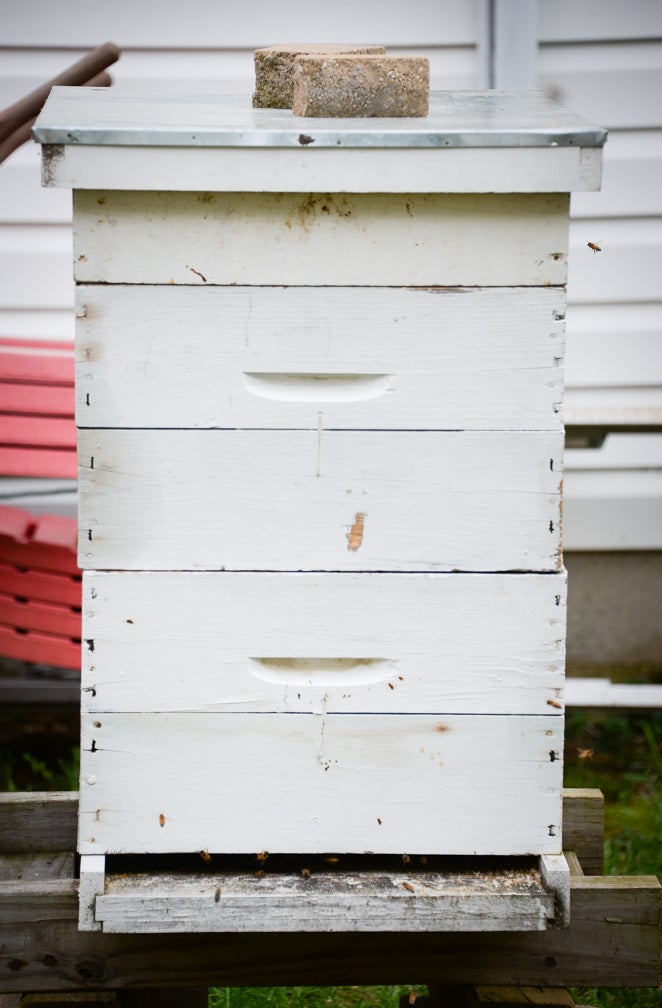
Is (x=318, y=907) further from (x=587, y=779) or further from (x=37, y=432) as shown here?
(x=587, y=779)

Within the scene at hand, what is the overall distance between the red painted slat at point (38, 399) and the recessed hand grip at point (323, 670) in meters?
1.53

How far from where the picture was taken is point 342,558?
1.56m

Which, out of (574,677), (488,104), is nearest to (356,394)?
(488,104)

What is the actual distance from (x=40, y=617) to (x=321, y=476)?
165cm

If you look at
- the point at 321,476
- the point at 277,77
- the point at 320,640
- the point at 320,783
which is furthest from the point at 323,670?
the point at 277,77

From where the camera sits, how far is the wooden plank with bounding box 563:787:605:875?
6.61ft

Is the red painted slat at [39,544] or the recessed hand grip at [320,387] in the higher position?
the recessed hand grip at [320,387]

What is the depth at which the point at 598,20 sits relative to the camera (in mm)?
3637

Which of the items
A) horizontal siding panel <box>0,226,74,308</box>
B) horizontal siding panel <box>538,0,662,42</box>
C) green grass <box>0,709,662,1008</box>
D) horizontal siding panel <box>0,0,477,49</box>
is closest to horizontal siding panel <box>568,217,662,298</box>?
horizontal siding panel <box>538,0,662,42</box>

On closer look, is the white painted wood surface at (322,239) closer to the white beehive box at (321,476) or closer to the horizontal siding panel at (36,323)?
the white beehive box at (321,476)

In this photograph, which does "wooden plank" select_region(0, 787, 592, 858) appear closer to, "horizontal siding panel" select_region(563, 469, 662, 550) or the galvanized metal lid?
the galvanized metal lid

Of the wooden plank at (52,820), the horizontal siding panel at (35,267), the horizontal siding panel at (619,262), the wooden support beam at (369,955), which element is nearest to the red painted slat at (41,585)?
the wooden plank at (52,820)

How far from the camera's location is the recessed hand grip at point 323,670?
159 cm

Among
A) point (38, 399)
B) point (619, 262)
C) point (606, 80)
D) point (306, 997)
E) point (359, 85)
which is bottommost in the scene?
point (306, 997)
